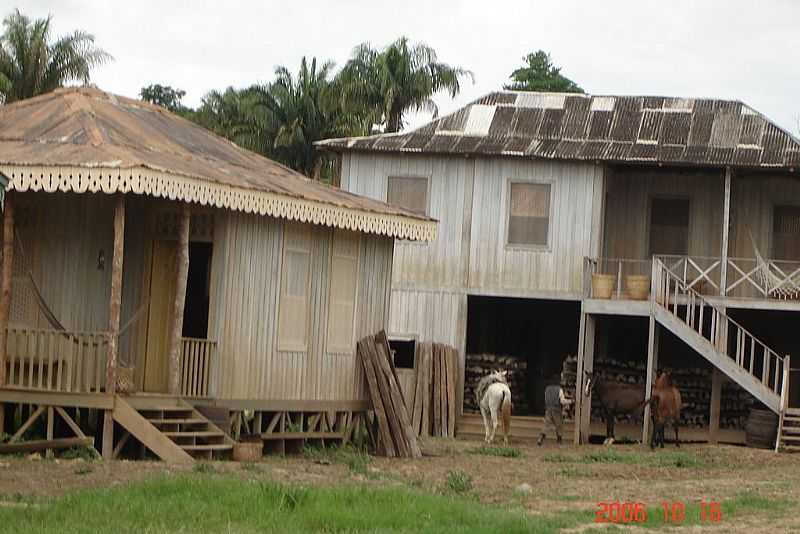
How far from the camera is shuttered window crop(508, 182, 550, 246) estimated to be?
3259 cm

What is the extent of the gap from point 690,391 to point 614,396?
9.05ft

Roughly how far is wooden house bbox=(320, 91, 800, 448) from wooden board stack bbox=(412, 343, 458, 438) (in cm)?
46

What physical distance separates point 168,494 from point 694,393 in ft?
62.3

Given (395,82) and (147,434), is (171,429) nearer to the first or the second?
(147,434)

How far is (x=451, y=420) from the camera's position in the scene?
32.2 metres

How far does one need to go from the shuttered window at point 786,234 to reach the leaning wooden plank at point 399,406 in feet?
38.3

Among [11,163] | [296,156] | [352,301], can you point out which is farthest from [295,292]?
[296,156]

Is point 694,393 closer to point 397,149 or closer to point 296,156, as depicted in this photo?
point 397,149

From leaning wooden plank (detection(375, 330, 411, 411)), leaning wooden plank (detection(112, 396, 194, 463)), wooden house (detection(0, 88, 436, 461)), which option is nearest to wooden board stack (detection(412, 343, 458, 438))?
leaning wooden plank (detection(375, 330, 411, 411))

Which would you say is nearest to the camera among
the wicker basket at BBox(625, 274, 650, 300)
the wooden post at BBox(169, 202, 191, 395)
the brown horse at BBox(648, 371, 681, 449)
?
the wooden post at BBox(169, 202, 191, 395)

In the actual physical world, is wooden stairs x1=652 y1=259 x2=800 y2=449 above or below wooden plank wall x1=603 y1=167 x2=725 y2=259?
below

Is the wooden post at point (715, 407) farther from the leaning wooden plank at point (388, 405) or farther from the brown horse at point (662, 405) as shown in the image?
the leaning wooden plank at point (388, 405)

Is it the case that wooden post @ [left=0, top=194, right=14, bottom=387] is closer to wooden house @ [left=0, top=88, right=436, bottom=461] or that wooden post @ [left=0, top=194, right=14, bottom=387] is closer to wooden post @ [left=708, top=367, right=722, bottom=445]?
wooden house @ [left=0, top=88, right=436, bottom=461]

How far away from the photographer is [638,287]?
102 ft
